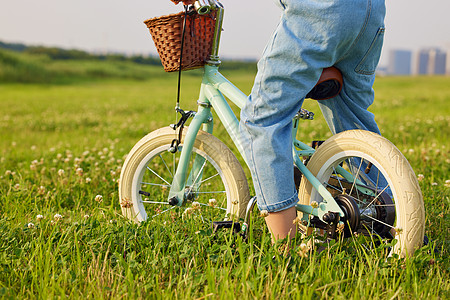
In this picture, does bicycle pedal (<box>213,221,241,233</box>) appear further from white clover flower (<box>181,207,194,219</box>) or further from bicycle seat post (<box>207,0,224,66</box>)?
bicycle seat post (<box>207,0,224,66</box>)

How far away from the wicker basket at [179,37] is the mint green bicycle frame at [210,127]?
6 centimetres

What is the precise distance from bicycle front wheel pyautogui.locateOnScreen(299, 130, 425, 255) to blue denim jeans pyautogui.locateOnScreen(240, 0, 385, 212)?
0.23 meters

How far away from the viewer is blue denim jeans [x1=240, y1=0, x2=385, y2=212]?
86.4 inches

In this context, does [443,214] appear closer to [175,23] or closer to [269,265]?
[269,265]

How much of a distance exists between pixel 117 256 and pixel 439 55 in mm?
82511

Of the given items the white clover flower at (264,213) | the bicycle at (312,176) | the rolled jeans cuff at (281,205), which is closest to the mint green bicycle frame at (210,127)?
the bicycle at (312,176)

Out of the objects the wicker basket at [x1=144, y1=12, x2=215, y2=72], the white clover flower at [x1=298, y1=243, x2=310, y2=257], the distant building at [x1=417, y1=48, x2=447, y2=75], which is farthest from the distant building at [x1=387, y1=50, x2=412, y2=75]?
the white clover flower at [x1=298, y1=243, x2=310, y2=257]

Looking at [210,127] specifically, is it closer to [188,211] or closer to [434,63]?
[188,211]

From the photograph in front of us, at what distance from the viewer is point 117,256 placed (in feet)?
7.57

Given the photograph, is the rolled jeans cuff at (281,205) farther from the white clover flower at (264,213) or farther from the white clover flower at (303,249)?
the white clover flower at (303,249)

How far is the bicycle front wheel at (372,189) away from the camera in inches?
84.5

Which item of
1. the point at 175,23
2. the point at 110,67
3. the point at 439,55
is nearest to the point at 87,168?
the point at 175,23

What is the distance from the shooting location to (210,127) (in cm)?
301

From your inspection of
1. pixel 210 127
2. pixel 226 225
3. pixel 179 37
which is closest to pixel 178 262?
pixel 226 225
